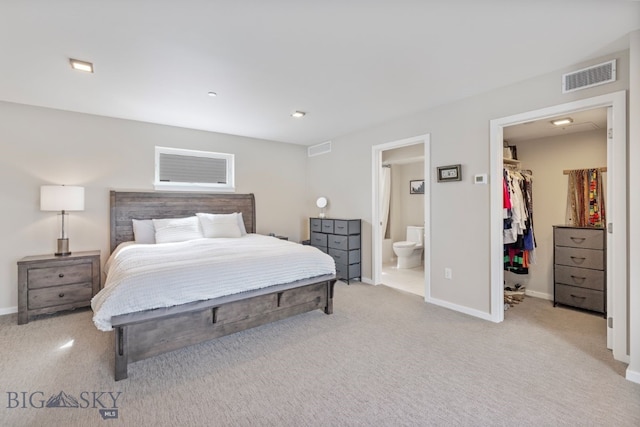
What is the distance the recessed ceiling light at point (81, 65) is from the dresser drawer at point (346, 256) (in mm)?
3670

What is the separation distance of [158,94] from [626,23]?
3.95 metres

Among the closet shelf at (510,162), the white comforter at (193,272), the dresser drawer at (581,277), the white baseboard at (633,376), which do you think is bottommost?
the white baseboard at (633,376)

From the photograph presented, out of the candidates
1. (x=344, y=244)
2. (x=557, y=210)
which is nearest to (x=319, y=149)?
(x=344, y=244)

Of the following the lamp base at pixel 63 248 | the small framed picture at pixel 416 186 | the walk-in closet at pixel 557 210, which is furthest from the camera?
the small framed picture at pixel 416 186

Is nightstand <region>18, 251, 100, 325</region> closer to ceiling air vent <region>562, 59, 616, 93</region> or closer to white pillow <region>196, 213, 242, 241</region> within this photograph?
white pillow <region>196, 213, 242, 241</region>

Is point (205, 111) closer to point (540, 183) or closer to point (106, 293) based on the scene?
point (106, 293)

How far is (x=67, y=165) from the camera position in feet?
12.1

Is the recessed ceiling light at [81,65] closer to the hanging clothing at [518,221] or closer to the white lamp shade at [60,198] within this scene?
the white lamp shade at [60,198]

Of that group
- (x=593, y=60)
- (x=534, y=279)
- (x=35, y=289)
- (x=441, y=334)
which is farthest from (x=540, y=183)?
(x=35, y=289)

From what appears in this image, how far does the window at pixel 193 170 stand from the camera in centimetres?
441

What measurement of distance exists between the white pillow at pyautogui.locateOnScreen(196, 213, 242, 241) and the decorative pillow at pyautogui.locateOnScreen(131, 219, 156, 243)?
627 mm

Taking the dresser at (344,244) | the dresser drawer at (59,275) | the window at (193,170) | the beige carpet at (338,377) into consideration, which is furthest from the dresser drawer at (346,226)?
the dresser drawer at (59,275)

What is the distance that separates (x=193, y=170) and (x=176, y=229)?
1161 millimetres

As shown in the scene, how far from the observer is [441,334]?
9.13 feet
